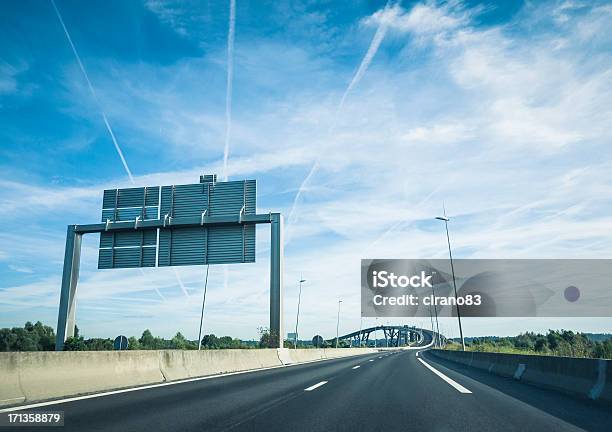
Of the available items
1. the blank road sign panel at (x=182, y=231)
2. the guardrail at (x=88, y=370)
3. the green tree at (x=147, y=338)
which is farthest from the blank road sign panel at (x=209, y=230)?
the green tree at (x=147, y=338)

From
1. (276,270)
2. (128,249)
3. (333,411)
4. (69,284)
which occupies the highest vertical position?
(128,249)

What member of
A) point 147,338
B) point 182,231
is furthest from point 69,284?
point 147,338

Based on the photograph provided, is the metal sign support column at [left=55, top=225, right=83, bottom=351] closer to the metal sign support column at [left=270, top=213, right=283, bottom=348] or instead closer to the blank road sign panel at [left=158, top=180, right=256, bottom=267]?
the blank road sign panel at [left=158, top=180, right=256, bottom=267]

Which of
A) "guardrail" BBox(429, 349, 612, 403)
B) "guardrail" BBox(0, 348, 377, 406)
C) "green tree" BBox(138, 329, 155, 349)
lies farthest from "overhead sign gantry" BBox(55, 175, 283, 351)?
"green tree" BBox(138, 329, 155, 349)

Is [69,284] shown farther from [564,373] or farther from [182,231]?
[564,373]

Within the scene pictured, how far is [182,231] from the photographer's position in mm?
22594

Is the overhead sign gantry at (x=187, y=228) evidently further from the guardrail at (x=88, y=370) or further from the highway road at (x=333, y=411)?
the highway road at (x=333, y=411)

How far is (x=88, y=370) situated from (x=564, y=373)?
32.2ft

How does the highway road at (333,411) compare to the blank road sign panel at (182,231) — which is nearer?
the highway road at (333,411)

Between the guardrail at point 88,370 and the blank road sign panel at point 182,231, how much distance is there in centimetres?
649

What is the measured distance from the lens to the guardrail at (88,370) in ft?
24.3

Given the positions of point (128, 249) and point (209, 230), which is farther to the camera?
point (128, 249)

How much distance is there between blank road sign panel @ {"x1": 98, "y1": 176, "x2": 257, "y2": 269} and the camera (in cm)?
2227

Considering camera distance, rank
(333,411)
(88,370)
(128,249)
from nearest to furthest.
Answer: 1. (333,411)
2. (88,370)
3. (128,249)
